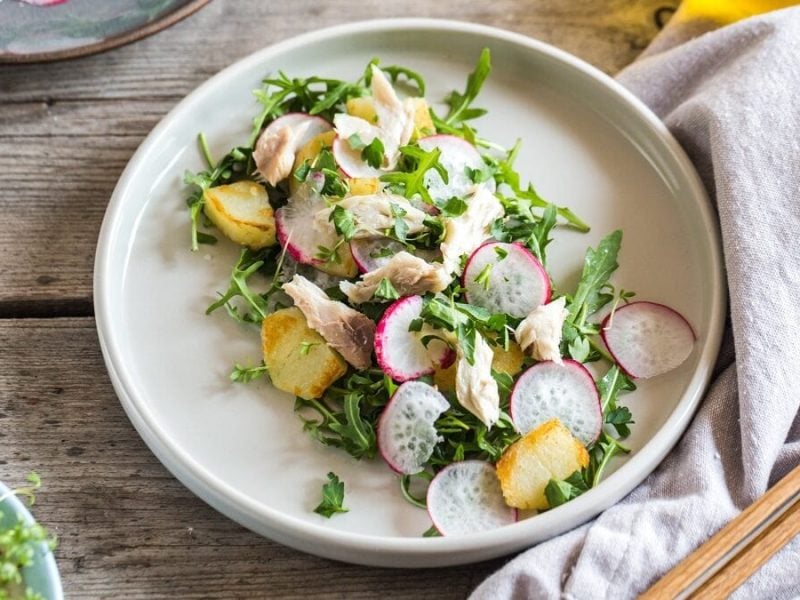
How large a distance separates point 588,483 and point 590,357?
218mm

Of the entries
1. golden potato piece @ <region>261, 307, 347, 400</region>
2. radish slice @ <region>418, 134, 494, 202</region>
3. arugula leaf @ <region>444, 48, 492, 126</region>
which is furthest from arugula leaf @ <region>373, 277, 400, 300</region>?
arugula leaf @ <region>444, 48, 492, 126</region>

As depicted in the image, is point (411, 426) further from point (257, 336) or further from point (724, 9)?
point (724, 9)

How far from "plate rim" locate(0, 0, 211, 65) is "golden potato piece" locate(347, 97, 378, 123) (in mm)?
405

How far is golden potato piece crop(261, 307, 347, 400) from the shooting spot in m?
1.58

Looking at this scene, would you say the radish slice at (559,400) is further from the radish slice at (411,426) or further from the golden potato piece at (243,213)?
the golden potato piece at (243,213)

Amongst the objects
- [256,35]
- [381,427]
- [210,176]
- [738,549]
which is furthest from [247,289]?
[738,549]

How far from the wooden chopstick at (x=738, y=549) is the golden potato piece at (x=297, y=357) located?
1.80 ft

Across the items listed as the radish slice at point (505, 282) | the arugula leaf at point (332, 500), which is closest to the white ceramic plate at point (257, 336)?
the arugula leaf at point (332, 500)

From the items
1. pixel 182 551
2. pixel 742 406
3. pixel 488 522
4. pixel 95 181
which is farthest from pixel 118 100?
pixel 742 406

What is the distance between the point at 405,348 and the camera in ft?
5.15

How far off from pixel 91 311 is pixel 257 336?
0.34 meters

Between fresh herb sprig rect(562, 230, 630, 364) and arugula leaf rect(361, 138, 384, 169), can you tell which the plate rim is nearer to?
arugula leaf rect(361, 138, 384, 169)

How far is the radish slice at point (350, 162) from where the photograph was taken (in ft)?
5.73

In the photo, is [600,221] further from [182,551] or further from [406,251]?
[182,551]
